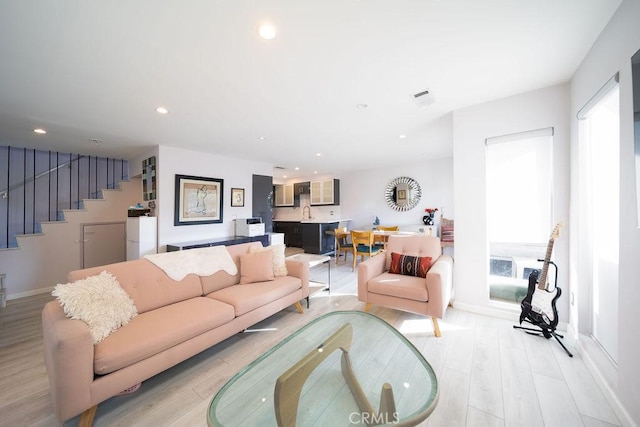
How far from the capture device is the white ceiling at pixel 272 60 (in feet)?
4.42

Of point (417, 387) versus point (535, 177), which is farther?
point (535, 177)

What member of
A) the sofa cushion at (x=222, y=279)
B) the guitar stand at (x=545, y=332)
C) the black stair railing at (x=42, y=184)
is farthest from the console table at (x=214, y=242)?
the guitar stand at (x=545, y=332)

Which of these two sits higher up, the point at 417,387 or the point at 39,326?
the point at 417,387

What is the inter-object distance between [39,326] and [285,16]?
4079mm

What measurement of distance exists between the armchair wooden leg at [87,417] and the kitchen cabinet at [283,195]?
6.79 meters

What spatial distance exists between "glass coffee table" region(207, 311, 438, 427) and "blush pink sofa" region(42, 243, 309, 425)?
799mm

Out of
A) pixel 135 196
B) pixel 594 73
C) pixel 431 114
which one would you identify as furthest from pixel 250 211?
pixel 594 73

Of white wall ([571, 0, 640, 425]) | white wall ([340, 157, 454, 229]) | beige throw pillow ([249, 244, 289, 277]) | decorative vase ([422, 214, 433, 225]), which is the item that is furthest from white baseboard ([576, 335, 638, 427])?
white wall ([340, 157, 454, 229])

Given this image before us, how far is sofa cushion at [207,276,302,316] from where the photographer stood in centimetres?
212

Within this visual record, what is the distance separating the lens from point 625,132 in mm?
1342

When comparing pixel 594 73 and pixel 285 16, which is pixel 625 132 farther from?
pixel 285 16

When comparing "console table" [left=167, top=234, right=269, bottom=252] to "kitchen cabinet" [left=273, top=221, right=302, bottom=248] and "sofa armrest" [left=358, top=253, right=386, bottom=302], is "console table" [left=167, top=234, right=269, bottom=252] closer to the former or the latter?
"kitchen cabinet" [left=273, top=221, right=302, bottom=248]

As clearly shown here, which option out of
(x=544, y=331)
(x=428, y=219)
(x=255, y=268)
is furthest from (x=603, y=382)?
(x=428, y=219)

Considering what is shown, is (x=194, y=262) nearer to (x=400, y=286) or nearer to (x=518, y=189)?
(x=400, y=286)
